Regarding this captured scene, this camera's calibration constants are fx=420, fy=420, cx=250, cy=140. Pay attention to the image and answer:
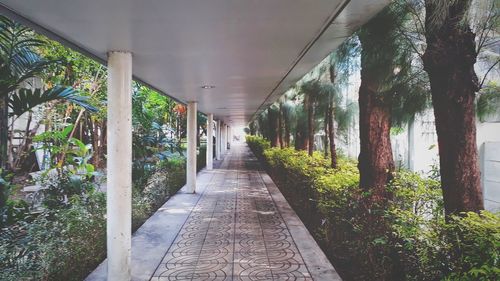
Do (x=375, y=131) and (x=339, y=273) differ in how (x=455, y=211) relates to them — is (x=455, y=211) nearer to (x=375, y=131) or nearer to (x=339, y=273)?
(x=339, y=273)

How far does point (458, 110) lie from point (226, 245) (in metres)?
3.34

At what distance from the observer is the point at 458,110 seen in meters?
3.13

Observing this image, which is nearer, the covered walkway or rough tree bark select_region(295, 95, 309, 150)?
the covered walkway

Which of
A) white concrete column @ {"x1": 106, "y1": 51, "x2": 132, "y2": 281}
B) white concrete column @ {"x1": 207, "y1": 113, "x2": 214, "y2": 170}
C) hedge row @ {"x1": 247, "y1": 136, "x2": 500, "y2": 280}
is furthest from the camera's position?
white concrete column @ {"x1": 207, "y1": 113, "x2": 214, "y2": 170}

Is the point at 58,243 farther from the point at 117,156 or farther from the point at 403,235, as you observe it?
the point at 403,235

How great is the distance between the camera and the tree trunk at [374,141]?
17.9 feet

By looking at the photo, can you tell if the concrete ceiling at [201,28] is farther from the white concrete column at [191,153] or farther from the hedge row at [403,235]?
the white concrete column at [191,153]

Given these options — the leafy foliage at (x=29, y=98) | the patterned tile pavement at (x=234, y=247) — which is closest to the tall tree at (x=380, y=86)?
the patterned tile pavement at (x=234, y=247)

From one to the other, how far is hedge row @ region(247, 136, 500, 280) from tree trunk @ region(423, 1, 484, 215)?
193 millimetres

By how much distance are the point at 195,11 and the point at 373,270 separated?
2467 millimetres

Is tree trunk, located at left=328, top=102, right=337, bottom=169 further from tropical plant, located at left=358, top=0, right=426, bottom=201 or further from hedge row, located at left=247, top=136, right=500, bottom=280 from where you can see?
tropical plant, located at left=358, top=0, right=426, bottom=201

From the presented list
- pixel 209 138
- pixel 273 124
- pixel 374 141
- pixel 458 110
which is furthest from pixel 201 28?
pixel 273 124

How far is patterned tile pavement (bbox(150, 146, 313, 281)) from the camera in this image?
4320 millimetres

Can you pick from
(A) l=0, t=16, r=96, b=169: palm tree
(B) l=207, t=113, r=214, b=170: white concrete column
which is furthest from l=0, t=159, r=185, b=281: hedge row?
(B) l=207, t=113, r=214, b=170: white concrete column
